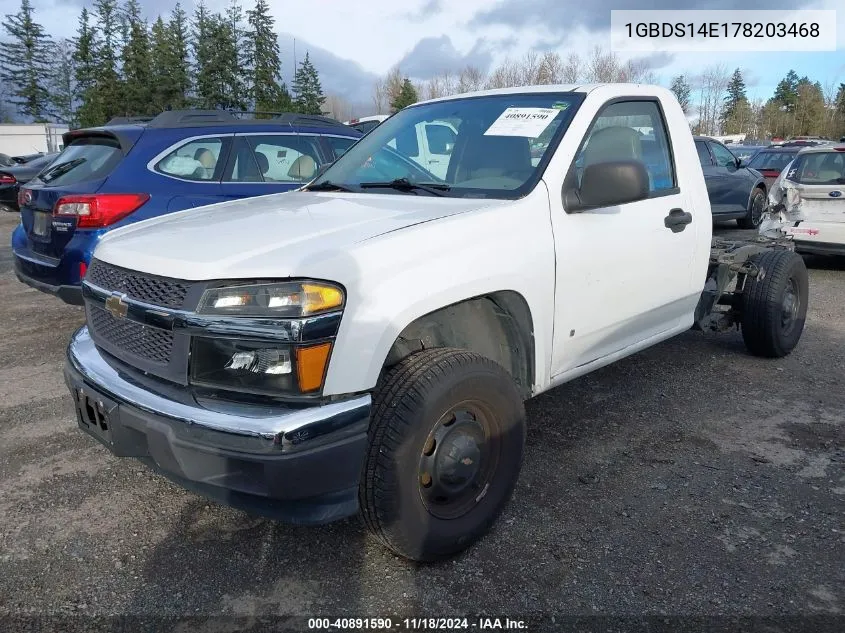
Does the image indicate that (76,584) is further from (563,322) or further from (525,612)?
(563,322)

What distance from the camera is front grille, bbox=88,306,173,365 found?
2434 millimetres

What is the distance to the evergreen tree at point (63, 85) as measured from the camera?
62125 millimetres

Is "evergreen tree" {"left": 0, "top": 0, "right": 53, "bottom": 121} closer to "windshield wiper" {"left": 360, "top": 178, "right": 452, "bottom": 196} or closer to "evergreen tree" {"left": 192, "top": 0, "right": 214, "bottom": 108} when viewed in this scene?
"evergreen tree" {"left": 192, "top": 0, "right": 214, "bottom": 108}

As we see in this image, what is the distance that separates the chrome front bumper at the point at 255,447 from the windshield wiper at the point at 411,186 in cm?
130

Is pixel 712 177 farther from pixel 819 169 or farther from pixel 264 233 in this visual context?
pixel 264 233

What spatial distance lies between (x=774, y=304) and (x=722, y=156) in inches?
358

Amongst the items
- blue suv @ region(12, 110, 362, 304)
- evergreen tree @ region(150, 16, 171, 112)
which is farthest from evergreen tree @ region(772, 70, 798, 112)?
blue suv @ region(12, 110, 362, 304)

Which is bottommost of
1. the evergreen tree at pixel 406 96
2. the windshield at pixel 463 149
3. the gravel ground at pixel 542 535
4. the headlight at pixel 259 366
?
the gravel ground at pixel 542 535

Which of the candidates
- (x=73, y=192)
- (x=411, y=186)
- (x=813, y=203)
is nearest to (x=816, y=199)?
(x=813, y=203)

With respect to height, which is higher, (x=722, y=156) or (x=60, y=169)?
(x=722, y=156)

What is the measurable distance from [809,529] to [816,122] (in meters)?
69.1

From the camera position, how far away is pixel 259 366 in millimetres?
2248

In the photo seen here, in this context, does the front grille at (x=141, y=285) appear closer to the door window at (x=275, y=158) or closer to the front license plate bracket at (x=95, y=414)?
the front license plate bracket at (x=95, y=414)

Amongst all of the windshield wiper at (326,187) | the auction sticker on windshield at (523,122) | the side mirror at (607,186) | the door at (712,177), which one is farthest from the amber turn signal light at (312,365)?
the door at (712,177)
